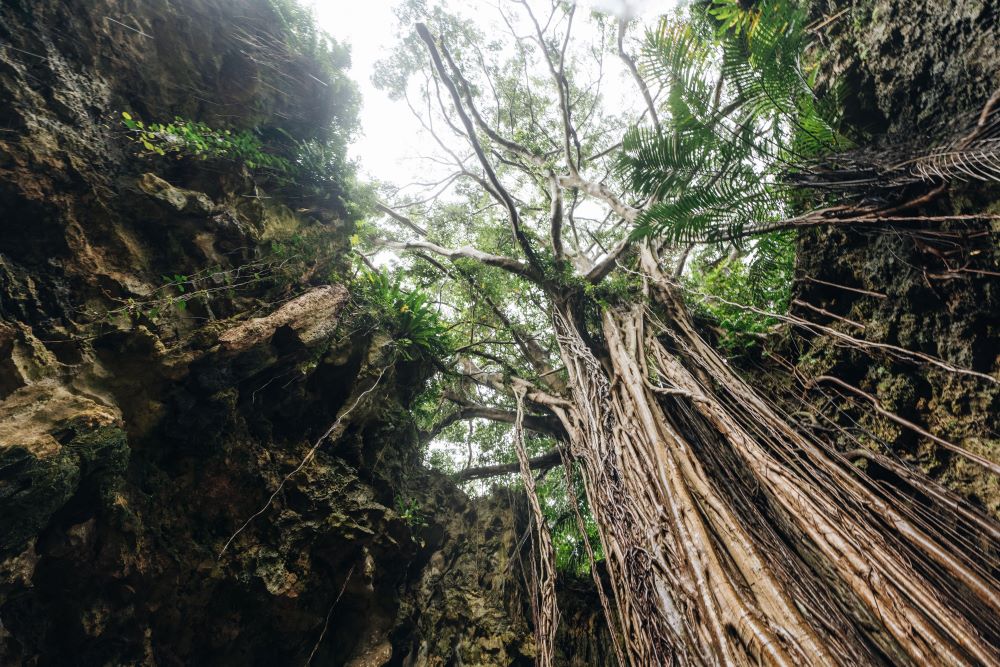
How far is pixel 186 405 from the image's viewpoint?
Answer: 200 centimetres

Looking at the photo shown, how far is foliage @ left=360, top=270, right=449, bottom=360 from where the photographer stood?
2.97m

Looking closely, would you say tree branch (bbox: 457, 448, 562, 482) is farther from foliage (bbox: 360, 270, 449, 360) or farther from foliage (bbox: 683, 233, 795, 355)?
foliage (bbox: 683, 233, 795, 355)

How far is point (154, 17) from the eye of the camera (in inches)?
Answer: 107

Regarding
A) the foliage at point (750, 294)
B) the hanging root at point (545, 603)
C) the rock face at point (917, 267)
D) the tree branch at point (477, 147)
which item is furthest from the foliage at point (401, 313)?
the rock face at point (917, 267)

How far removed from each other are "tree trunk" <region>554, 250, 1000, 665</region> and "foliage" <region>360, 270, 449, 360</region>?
1.42 m

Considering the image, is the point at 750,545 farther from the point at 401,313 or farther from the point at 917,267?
the point at 401,313

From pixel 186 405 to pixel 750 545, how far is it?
9.11 feet

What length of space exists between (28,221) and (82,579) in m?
1.70

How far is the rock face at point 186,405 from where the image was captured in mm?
1586

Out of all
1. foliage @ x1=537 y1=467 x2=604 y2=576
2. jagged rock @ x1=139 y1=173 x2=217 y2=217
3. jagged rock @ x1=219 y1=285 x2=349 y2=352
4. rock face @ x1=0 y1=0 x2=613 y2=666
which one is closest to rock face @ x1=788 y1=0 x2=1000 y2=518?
foliage @ x1=537 y1=467 x2=604 y2=576

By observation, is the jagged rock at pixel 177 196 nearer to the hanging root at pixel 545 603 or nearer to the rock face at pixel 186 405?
the rock face at pixel 186 405

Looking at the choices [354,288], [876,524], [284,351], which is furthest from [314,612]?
[876,524]

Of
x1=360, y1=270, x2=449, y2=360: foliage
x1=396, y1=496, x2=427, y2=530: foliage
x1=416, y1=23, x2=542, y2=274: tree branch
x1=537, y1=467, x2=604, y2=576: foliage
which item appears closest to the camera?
x1=416, y1=23, x2=542, y2=274: tree branch

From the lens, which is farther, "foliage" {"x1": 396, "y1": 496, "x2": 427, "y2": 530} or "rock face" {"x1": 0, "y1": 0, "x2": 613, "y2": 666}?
"foliage" {"x1": 396, "y1": 496, "x2": 427, "y2": 530}
